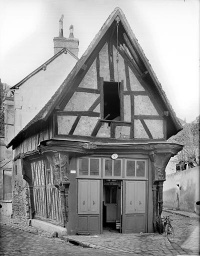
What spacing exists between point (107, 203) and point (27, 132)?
3.93m

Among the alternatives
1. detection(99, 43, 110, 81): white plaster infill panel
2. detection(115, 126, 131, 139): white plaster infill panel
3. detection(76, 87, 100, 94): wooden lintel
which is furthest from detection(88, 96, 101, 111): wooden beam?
detection(115, 126, 131, 139): white plaster infill panel

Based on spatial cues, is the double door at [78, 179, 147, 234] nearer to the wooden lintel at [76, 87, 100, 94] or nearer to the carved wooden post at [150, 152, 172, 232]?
the carved wooden post at [150, 152, 172, 232]

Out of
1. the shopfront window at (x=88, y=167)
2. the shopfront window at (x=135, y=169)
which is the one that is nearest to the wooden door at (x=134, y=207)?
the shopfront window at (x=135, y=169)

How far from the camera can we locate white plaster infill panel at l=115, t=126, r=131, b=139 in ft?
43.7

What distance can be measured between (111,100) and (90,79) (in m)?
1.35

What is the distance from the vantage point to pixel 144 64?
1312 cm

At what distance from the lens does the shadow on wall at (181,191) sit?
69.9ft

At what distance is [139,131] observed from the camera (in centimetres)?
1345

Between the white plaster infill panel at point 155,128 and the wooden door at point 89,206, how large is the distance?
2.27 metres

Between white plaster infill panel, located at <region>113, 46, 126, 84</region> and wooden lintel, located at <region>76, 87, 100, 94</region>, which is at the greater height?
white plaster infill panel, located at <region>113, 46, 126, 84</region>

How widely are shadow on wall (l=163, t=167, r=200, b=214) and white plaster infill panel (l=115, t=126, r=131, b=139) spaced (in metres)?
7.72

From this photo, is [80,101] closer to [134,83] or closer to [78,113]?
[78,113]

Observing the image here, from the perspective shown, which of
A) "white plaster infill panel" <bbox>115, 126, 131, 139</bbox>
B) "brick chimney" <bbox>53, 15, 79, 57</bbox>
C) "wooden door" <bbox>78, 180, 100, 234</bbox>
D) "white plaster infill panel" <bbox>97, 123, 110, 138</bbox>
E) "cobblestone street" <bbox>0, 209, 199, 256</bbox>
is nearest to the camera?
"cobblestone street" <bbox>0, 209, 199, 256</bbox>

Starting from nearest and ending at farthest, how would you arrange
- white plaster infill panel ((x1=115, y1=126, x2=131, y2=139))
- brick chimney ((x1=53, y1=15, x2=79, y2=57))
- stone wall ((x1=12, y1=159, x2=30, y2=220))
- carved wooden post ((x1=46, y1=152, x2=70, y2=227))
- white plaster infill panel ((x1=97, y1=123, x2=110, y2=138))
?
carved wooden post ((x1=46, y1=152, x2=70, y2=227)) → white plaster infill panel ((x1=97, y1=123, x2=110, y2=138)) → white plaster infill panel ((x1=115, y1=126, x2=131, y2=139)) → stone wall ((x1=12, y1=159, x2=30, y2=220)) → brick chimney ((x1=53, y1=15, x2=79, y2=57))
